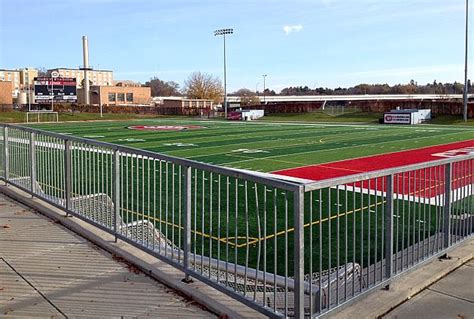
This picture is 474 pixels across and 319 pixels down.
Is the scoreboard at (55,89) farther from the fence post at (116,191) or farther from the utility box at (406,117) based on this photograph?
the fence post at (116,191)

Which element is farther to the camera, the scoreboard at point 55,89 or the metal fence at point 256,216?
the scoreboard at point 55,89

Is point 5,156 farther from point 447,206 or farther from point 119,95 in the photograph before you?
point 119,95

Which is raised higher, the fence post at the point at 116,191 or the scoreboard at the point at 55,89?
the scoreboard at the point at 55,89

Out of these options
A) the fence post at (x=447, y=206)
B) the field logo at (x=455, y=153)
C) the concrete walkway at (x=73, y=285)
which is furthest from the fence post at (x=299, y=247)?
the field logo at (x=455, y=153)

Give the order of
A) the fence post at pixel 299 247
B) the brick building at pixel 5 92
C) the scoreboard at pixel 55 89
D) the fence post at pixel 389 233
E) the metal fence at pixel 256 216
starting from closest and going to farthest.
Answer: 1. the fence post at pixel 299 247
2. the metal fence at pixel 256 216
3. the fence post at pixel 389 233
4. the scoreboard at pixel 55 89
5. the brick building at pixel 5 92

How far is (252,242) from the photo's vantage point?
7.33 meters

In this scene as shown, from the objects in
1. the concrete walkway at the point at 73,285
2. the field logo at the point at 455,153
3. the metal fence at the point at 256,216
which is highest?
the metal fence at the point at 256,216

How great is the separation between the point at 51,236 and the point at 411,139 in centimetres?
2501

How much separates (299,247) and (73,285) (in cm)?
223

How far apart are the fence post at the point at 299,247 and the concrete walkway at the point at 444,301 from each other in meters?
0.88

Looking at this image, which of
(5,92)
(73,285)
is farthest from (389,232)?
(5,92)

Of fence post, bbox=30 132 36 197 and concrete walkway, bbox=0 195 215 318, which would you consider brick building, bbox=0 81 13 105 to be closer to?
fence post, bbox=30 132 36 197

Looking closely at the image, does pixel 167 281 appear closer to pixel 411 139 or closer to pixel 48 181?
pixel 48 181

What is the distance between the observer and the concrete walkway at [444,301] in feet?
14.1
